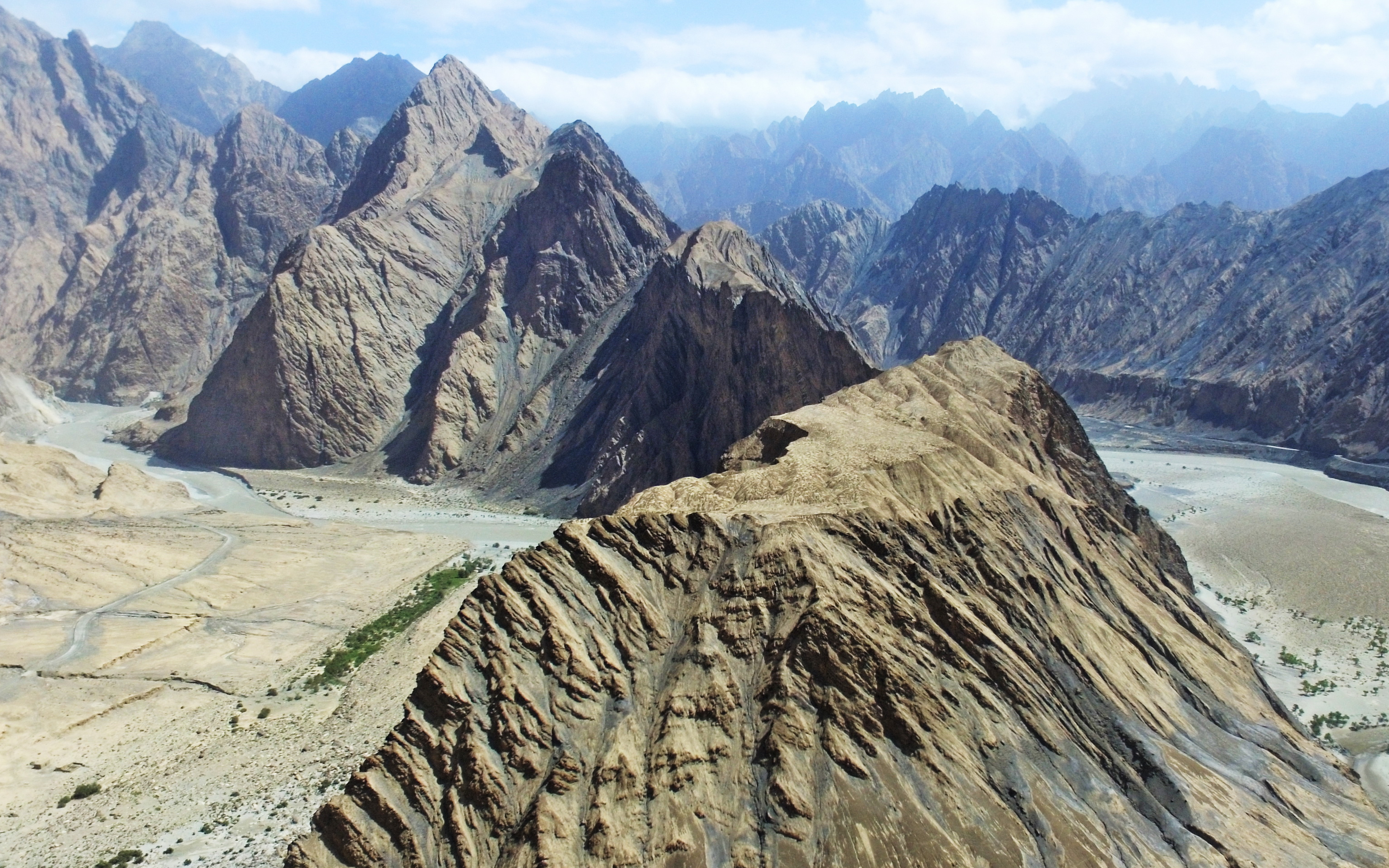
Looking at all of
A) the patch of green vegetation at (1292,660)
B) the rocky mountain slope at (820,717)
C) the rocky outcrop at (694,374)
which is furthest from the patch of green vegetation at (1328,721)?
the rocky outcrop at (694,374)

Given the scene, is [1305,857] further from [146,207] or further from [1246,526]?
[146,207]

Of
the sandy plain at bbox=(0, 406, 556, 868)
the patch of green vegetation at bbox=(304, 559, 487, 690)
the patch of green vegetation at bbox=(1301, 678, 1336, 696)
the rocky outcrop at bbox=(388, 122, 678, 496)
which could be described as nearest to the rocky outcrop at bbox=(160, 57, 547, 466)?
the rocky outcrop at bbox=(388, 122, 678, 496)

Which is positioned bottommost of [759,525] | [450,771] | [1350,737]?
[1350,737]

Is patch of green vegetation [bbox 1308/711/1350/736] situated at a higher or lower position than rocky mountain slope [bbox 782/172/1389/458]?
lower

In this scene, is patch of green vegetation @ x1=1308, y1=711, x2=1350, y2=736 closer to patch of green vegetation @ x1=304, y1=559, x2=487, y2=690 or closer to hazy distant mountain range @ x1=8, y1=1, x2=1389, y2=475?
hazy distant mountain range @ x1=8, y1=1, x2=1389, y2=475

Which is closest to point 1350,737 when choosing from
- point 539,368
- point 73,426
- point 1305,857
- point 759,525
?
point 1305,857
